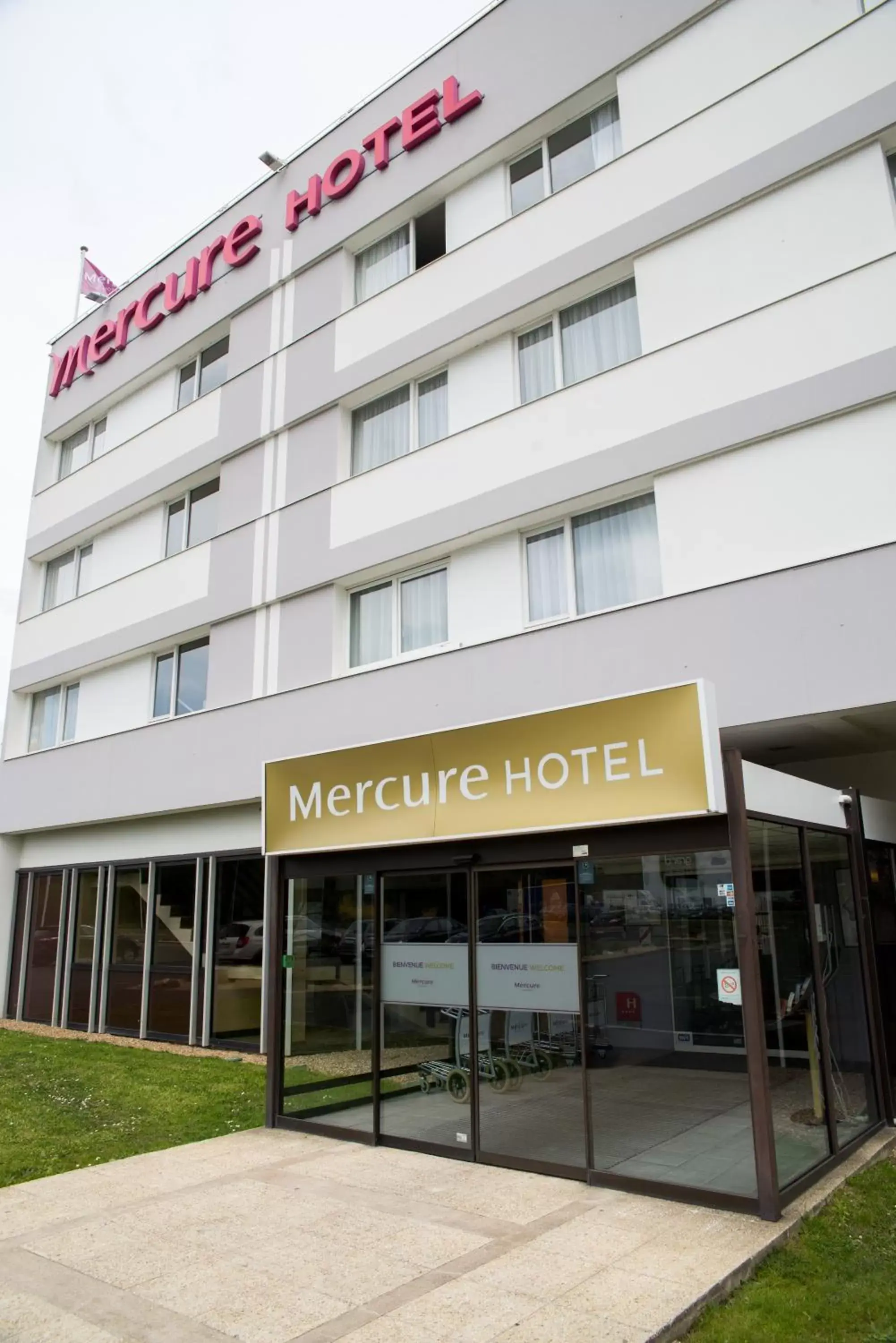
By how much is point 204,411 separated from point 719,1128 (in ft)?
46.7

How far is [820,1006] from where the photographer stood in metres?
7.38

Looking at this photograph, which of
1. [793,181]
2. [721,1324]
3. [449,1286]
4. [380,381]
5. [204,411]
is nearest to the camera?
[721,1324]

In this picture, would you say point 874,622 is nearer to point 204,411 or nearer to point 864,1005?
point 864,1005

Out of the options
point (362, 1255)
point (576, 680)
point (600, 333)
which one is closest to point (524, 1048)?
point (362, 1255)

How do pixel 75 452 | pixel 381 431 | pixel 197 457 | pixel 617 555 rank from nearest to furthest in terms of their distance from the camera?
pixel 617 555, pixel 381 431, pixel 197 457, pixel 75 452

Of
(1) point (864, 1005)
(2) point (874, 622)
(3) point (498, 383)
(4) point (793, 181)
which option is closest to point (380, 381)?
(3) point (498, 383)

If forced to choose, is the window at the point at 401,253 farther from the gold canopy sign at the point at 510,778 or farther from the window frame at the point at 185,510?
the gold canopy sign at the point at 510,778

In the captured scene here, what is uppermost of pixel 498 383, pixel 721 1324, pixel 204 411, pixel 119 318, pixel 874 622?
pixel 119 318

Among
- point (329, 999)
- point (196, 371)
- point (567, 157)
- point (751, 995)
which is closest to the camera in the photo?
point (751, 995)

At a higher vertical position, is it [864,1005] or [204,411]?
[204,411]

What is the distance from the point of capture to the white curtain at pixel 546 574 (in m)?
11.9

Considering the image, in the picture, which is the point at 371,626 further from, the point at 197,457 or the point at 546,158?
the point at 546,158

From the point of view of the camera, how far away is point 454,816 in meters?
7.95

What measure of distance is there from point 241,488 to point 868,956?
1176cm
